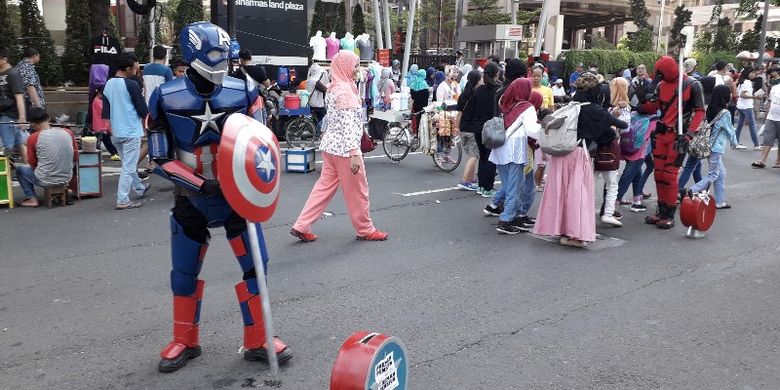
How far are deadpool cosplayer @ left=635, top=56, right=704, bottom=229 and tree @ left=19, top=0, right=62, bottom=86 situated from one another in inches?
620

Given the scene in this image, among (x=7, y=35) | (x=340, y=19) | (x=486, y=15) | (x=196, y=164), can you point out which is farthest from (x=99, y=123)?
(x=486, y=15)

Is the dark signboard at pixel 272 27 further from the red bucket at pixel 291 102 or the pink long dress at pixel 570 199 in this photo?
the pink long dress at pixel 570 199

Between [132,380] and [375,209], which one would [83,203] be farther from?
[132,380]

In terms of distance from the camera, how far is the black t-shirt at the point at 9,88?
941 centimetres

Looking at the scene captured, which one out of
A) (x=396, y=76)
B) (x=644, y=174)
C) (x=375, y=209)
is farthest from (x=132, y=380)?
(x=396, y=76)

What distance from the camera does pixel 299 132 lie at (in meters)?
14.3

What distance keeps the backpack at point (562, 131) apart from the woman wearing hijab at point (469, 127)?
8.46 feet

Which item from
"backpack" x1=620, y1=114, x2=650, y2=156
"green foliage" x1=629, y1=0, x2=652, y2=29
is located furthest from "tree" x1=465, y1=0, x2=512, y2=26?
"backpack" x1=620, y1=114, x2=650, y2=156

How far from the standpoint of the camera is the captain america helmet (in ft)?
12.9

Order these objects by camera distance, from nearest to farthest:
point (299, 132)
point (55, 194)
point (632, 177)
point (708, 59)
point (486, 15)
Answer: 1. point (55, 194)
2. point (632, 177)
3. point (299, 132)
4. point (708, 59)
5. point (486, 15)

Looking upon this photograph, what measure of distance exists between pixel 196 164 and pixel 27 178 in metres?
5.84

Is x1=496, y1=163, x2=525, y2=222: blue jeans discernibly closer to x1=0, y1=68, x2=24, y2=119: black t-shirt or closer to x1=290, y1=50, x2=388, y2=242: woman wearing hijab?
x1=290, y1=50, x2=388, y2=242: woman wearing hijab

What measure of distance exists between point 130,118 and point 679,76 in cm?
673

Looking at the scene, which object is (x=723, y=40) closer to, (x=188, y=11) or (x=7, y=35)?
(x=188, y=11)
